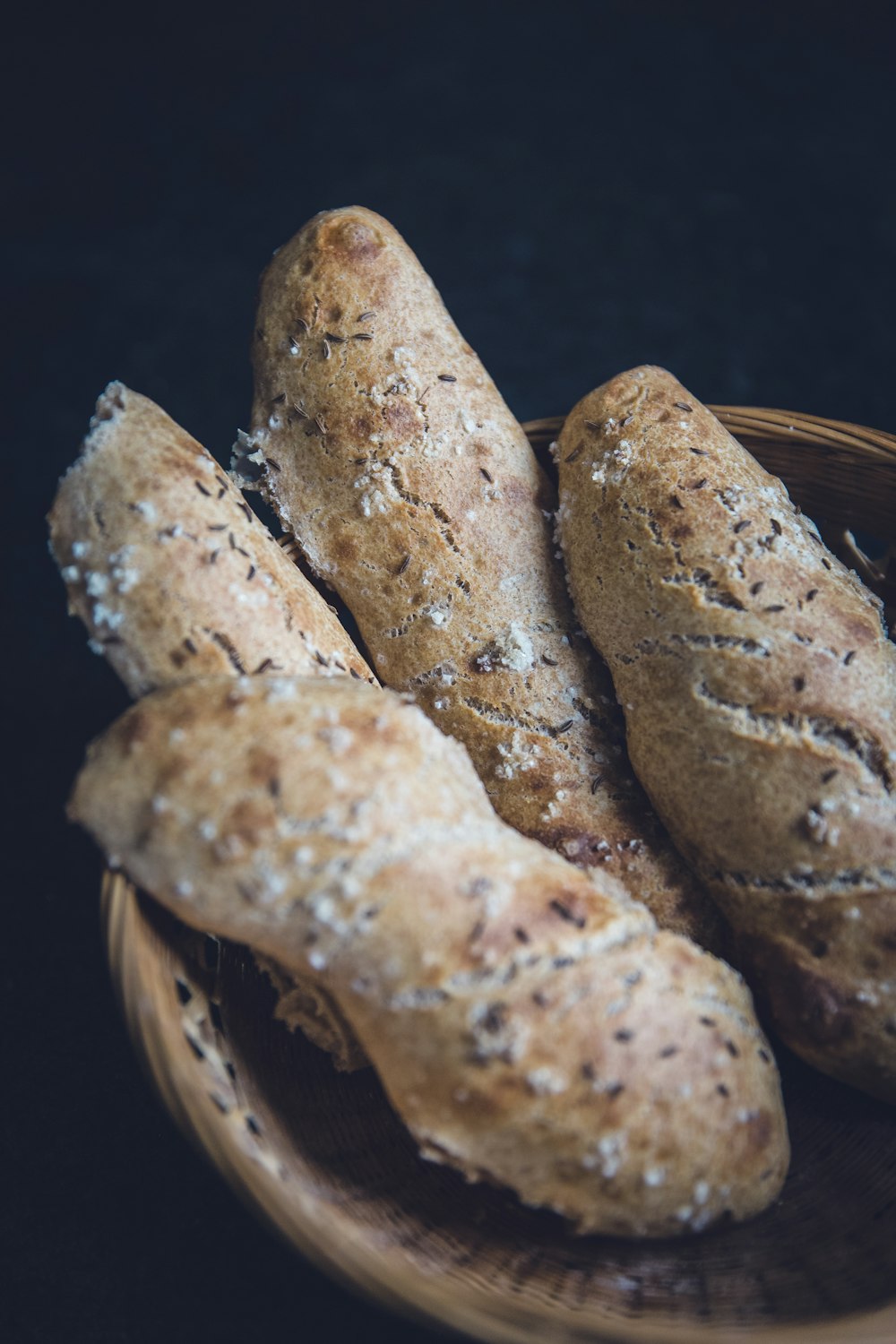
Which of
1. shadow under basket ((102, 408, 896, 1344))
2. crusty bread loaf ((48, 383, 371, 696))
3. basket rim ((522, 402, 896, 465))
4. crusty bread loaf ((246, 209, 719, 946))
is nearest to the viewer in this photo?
shadow under basket ((102, 408, 896, 1344))

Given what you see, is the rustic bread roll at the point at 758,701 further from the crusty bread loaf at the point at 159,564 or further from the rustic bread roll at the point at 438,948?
the crusty bread loaf at the point at 159,564

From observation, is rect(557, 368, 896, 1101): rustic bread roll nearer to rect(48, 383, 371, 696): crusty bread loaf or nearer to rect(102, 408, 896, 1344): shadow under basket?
rect(102, 408, 896, 1344): shadow under basket

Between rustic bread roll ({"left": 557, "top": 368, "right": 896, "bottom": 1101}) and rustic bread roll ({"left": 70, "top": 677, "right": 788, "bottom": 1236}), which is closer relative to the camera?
rustic bread roll ({"left": 70, "top": 677, "right": 788, "bottom": 1236})

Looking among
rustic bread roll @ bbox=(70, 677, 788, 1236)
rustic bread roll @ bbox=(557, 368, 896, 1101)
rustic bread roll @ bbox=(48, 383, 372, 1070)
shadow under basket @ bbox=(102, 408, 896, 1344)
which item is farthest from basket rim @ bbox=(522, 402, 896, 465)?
shadow under basket @ bbox=(102, 408, 896, 1344)

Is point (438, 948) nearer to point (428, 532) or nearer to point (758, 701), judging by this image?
point (758, 701)

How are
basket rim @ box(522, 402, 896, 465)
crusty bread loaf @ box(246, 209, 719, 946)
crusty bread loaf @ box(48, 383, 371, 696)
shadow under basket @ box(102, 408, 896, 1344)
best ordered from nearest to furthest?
shadow under basket @ box(102, 408, 896, 1344) < crusty bread loaf @ box(48, 383, 371, 696) < crusty bread loaf @ box(246, 209, 719, 946) < basket rim @ box(522, 402, 896, 465)

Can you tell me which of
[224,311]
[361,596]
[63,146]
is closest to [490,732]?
[361,596]

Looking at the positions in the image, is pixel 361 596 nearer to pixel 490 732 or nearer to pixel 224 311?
pixel 490 732

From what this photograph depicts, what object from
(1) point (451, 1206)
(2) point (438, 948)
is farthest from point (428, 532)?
(1) point (451, 1206)
